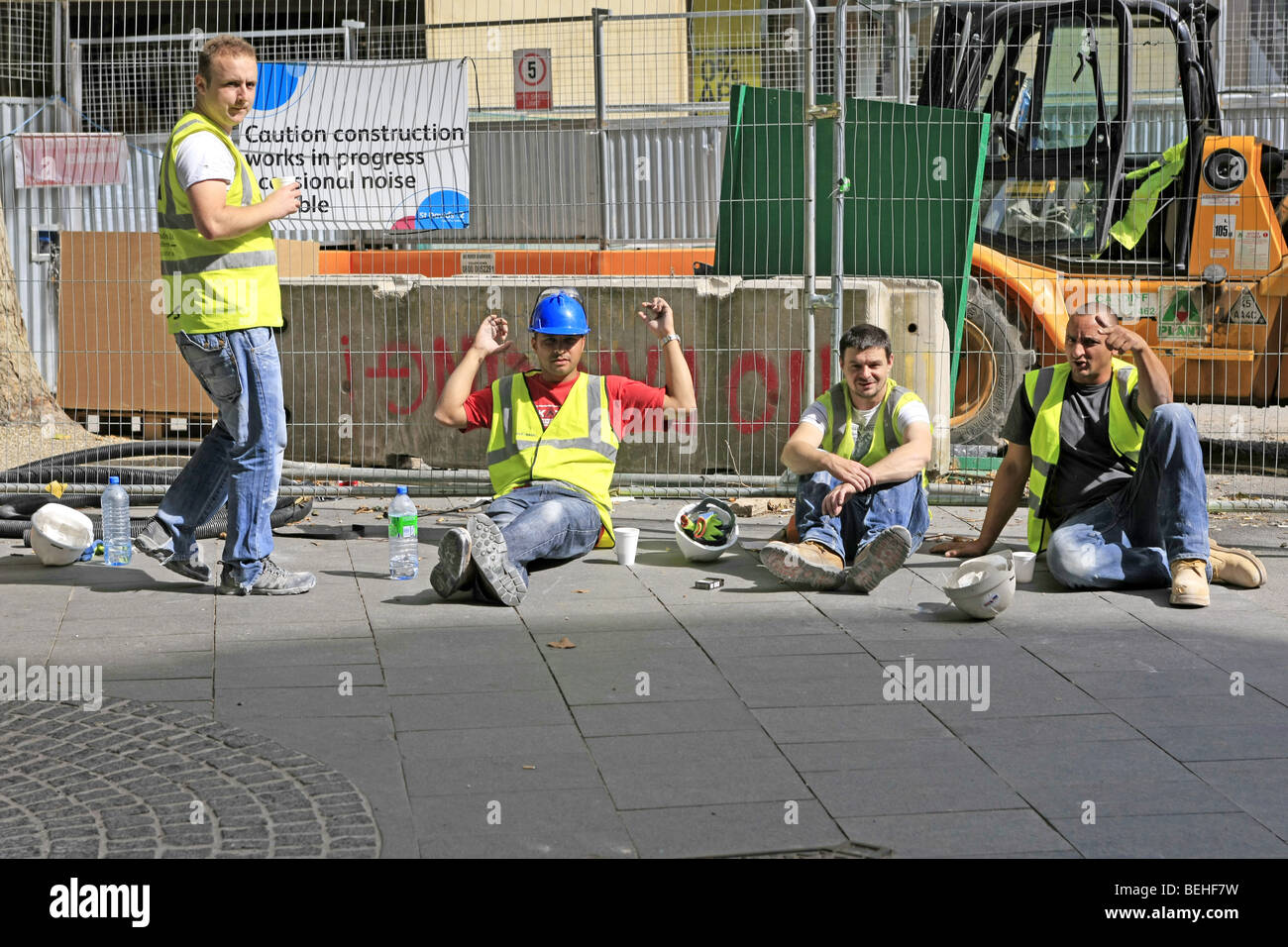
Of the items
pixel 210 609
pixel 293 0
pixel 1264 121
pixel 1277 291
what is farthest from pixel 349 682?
pixel 293 0

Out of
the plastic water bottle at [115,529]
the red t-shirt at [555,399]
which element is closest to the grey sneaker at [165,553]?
the plastic water bottle at [115,529]

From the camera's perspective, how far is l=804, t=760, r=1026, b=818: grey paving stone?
3.98 m

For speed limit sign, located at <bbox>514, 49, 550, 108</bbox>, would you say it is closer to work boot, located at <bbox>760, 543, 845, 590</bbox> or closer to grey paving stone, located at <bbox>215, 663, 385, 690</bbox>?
work boot, located at <bbox>760, 543, 845, 590</bbox>

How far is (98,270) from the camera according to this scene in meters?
10.0

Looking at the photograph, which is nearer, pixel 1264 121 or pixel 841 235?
pixel 841 235

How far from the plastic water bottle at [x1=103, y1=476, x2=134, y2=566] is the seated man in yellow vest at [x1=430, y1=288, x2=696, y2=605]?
5.27ft

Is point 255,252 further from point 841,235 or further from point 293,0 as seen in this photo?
point 293,0

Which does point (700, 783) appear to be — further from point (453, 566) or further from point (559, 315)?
point (559, 315)

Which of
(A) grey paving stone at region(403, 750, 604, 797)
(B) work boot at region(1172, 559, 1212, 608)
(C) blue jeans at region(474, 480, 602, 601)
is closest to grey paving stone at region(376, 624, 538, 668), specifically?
(C) blue jeans at region(474, 480, 602, 601)

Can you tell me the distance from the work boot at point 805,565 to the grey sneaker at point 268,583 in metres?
1.99

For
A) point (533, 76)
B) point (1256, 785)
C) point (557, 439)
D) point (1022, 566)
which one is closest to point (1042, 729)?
point (1256, 785)

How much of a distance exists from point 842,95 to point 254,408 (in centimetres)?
369

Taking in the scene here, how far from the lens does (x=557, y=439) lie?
6980mm

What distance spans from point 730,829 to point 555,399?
11.4 ft
